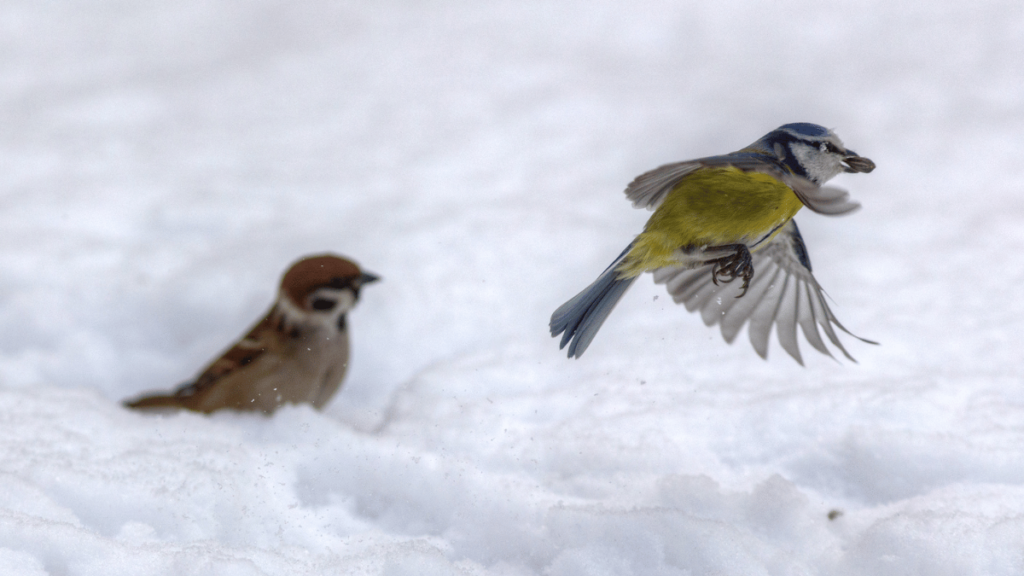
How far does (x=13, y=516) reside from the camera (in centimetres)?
221

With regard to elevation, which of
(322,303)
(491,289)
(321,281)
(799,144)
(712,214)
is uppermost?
(799,144)

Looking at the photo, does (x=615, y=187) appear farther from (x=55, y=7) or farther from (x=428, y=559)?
(x=55, y=7)

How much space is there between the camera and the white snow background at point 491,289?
8.27 ft

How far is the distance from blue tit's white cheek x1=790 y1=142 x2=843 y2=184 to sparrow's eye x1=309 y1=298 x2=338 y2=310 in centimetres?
211

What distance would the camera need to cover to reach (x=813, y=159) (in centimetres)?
261

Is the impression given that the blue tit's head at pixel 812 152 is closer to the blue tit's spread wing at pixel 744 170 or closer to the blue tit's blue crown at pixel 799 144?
the blue tit's blue crown at pixel 799 144

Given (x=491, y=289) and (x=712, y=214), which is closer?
(x=712, y=214)

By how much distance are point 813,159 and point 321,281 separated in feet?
7.00

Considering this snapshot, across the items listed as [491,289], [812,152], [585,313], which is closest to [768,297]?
[812,152]

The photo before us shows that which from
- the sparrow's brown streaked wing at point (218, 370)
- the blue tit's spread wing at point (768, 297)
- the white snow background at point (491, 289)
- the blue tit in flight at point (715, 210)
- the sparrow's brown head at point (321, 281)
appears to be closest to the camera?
the blue tit in flight at point (715, 210)

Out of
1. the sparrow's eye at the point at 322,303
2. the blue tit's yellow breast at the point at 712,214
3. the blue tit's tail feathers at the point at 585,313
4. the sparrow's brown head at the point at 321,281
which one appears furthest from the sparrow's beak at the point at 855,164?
the sparrow's eye at the point at 322,303

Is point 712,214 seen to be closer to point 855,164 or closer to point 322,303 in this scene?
point 855,164

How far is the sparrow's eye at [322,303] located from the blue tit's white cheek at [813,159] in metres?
2.11

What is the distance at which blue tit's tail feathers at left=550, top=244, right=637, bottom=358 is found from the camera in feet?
Result: 8.32
